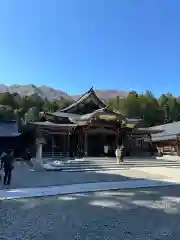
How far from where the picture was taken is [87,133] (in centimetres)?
2733

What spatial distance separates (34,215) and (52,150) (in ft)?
70.5

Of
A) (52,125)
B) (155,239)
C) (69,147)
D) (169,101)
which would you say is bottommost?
(155,239)

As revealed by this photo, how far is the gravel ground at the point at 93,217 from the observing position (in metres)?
5.16

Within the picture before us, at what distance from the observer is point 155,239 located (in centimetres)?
488

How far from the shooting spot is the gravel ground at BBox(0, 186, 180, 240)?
5160 millimetres

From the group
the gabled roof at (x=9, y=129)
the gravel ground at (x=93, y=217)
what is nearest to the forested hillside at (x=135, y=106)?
the gabled roof at (x=9, y=129)

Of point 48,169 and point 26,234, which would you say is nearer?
point 26,234

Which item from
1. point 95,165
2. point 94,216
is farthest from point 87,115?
point 94,216

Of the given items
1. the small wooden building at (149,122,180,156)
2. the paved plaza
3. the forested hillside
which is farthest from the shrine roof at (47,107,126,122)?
the paved plaza

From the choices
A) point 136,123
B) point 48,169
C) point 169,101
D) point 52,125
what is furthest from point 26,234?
point 169,101

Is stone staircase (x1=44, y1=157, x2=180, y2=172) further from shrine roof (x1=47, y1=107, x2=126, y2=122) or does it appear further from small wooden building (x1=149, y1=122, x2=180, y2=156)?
small wooden building (x1=149, y1=122, x2=180, y2=156)

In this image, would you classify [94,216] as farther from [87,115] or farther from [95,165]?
[87,115]

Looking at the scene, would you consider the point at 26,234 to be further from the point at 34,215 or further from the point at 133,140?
the point at 133,140

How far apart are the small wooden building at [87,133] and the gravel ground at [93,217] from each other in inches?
692
